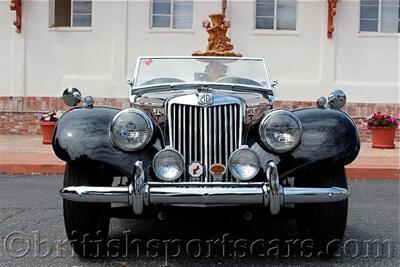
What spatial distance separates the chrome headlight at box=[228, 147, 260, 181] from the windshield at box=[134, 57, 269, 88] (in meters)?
1.26

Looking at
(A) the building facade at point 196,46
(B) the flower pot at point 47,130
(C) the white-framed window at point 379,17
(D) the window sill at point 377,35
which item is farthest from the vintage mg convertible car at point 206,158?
(C) the white-framed window at point 379,17

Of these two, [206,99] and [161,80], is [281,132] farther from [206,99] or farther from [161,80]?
[161,80]

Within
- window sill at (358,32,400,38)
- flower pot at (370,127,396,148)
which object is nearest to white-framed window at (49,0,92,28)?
window sill at (358,32,400,38)

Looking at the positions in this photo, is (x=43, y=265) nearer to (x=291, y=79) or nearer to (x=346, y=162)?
(x=346, y=162)

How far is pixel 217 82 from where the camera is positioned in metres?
4.58

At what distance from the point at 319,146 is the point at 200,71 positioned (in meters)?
1.59

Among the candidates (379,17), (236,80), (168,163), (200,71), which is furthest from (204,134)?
(379,17)

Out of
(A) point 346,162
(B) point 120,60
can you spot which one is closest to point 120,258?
(A) point 346,162

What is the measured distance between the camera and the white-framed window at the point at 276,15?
1394 centimetres

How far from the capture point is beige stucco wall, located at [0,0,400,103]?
13695 mm

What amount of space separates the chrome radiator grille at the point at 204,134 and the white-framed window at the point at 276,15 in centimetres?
1063

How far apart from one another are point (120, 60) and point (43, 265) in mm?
10663

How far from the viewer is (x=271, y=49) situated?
13.8 meters

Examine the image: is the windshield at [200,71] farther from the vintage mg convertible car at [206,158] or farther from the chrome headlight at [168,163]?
the chrome headlight at [168,163]
